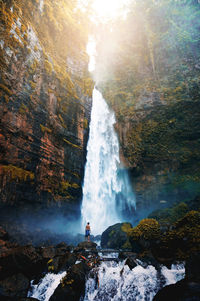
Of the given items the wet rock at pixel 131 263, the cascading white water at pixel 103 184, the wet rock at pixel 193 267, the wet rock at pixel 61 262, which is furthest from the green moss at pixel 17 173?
the wet rock at pixel 193 267

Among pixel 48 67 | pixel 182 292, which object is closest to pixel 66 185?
pixel 48 67

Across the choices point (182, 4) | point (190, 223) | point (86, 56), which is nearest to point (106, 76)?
point (86, 56)

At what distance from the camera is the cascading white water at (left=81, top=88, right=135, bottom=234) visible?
2183cm

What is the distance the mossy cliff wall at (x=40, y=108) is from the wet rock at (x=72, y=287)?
25.2 feet

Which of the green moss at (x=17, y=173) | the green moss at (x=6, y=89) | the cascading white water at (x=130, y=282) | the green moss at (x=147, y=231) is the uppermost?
the green moss at (x=6, y=89)

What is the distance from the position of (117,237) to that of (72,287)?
7.61m

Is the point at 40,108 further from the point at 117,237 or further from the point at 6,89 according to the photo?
the point at 117,237

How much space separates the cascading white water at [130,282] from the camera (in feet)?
21.6

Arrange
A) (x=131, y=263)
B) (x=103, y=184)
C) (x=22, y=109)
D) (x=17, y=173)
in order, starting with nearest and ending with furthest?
1. (x=131, y=263)
2. (x=17, y=173)
3. (x=22, y=109)
4. (x=103, y=184)

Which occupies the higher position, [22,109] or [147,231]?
[22,109]

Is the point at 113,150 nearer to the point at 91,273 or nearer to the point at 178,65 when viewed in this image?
the point at 178,65

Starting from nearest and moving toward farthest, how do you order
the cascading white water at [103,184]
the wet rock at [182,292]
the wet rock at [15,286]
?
the wet rock at [182,292], the wet rock at [15,286], the cascading white water at [103,184]

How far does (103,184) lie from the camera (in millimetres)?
22938

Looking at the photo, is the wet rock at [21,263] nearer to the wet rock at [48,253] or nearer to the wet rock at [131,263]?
the wet rock at [48,253]
